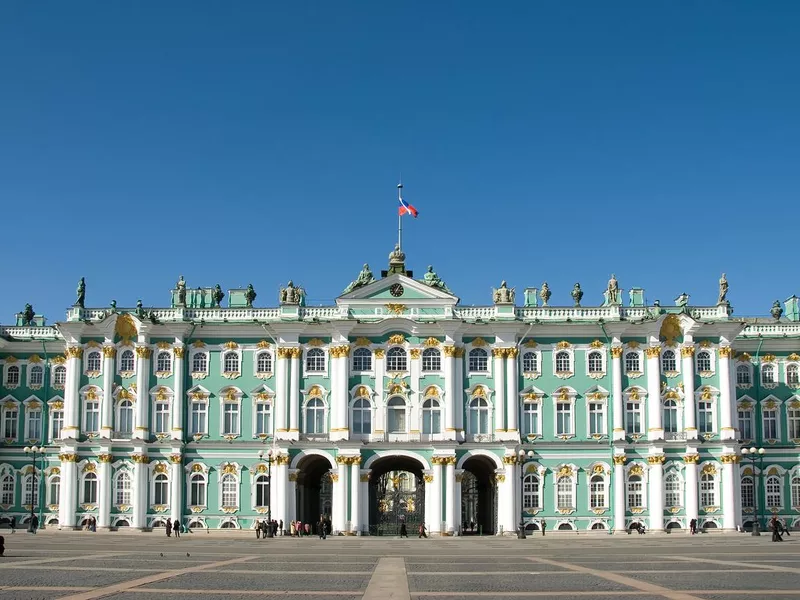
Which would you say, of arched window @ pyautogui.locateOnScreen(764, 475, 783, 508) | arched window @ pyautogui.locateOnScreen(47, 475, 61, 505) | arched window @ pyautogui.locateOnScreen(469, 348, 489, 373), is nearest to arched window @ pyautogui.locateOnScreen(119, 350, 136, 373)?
arched window @ pyautogui.locateOnScreen(47, 475, 61, 505)

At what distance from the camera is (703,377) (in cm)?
8375

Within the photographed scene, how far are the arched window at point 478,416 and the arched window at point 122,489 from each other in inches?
1043

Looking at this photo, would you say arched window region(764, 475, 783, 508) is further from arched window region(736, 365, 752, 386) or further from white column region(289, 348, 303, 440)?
white column region(289, 348, 303, 440)

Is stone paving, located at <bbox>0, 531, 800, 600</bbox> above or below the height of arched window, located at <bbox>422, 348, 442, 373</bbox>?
below

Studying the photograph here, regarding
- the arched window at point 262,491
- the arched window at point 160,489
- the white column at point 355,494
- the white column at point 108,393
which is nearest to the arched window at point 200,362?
the white column at point 108,393

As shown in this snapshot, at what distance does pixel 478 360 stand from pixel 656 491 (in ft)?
54.2

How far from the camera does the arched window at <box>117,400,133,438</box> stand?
84000mm

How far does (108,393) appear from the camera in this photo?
83562 millimetres

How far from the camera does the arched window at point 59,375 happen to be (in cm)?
8694

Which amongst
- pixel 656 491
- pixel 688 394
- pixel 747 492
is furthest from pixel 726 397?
pixel 656 491

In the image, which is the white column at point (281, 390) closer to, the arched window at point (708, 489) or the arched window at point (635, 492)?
the arched window at point (635, 492)

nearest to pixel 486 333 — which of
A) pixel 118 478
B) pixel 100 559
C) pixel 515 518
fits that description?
pixel 515 518

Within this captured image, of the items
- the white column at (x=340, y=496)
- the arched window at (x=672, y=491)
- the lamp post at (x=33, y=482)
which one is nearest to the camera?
the lamp post at (x=33, y=482)

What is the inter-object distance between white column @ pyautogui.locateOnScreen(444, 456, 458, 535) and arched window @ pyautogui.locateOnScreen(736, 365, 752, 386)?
23.8 metres
